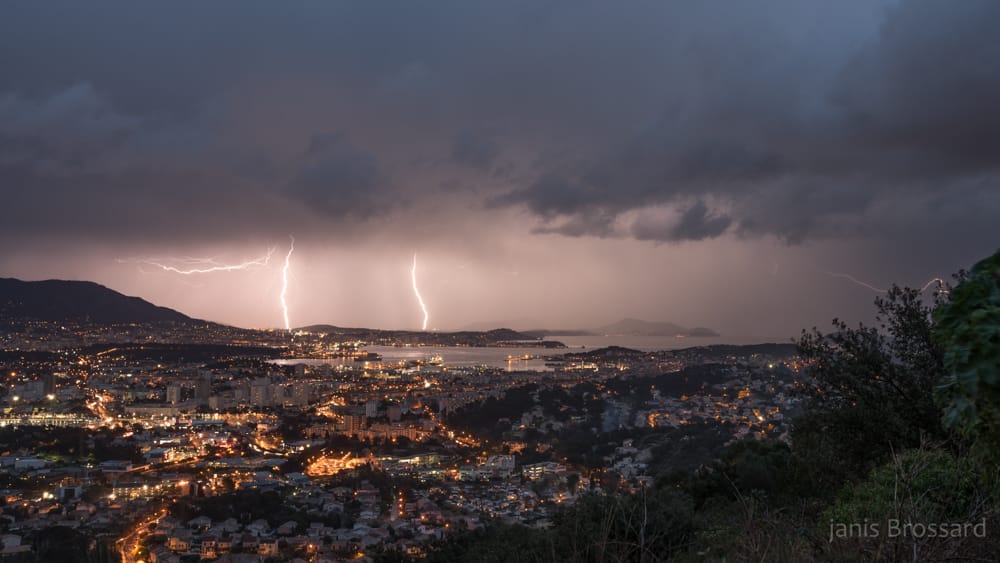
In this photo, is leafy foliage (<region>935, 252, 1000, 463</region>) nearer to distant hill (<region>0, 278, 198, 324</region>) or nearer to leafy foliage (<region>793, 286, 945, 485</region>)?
leafy foliage (<region>793, 286, 945, 485</region>)

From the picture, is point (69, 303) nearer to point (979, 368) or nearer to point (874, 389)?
point (874, 389)

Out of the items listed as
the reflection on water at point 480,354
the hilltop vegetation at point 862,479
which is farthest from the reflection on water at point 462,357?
the hilltop vegetation at point 862,479

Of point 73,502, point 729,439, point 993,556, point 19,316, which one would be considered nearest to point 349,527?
point 73,502

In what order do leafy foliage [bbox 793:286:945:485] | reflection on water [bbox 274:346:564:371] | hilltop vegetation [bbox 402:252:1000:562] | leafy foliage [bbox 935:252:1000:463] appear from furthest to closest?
reflection on water [bbox 274:346:564:371] → leafy foliage [bbox 793:286:945:485] → hilltop vegetation [bbox 402:252:1000:562] → leafy foliage [bbox 935:252:1000:463]

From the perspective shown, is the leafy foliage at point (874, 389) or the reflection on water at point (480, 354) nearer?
the leafy foliage at point (874, 389)

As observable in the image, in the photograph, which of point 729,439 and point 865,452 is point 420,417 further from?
point 865,452

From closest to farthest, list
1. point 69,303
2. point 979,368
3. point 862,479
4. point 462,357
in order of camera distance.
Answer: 1. point 979,368
2. point 862,479
3. point 69,303
4. point 462,357

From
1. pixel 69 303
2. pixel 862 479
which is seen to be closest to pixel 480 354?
Answer: pixel 69 303

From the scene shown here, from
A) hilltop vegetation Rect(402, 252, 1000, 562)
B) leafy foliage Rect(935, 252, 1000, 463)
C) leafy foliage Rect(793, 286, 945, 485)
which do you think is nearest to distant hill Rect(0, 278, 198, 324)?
hilltop vegetation Rect(402, 252, 1000, 562)

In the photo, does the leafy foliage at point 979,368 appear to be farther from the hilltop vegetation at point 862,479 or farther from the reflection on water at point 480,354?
the reflection on water at point 480,354

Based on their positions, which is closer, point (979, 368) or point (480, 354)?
point (979, 368)
